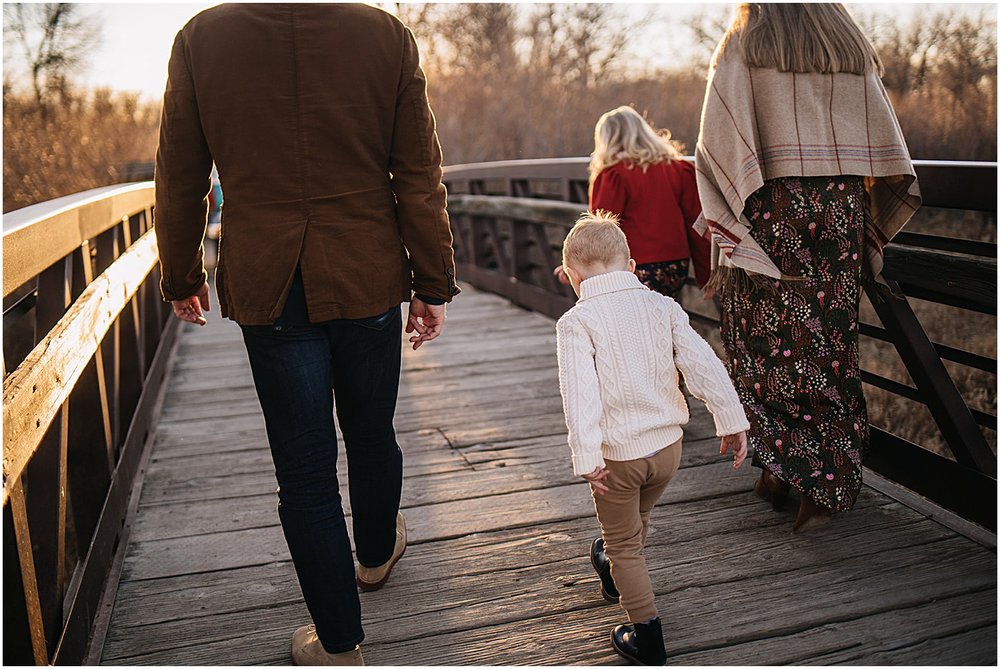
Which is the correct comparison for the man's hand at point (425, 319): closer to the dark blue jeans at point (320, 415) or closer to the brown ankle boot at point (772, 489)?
the dark blue jeans at point (320, 415)

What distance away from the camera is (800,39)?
2645mm

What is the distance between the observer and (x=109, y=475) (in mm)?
2957

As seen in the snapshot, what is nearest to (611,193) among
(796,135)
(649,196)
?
(649,196)

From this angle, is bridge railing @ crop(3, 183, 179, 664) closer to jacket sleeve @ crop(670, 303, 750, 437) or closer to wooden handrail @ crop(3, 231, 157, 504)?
wooden handrail @ crop(3, 231, 157, 504)

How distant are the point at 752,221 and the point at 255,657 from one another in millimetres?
1783

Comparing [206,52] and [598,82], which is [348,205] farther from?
[598,82]

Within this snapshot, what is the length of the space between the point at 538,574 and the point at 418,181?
1160 millimetres

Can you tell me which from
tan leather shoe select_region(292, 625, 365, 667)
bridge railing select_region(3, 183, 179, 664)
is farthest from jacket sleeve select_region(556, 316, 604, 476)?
bridge railing select_region(3, 183, 179, 664)

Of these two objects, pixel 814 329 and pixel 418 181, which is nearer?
pixel 418 181

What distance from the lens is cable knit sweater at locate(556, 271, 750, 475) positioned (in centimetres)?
206

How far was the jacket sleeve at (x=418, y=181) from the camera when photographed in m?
2.01

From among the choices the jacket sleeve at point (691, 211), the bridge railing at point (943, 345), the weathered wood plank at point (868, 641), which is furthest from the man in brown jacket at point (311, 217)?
the jacket sleeve at point (691, 211)

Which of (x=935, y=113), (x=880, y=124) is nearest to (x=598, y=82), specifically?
(x=935, y=113)

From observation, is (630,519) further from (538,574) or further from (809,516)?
(809,516)
